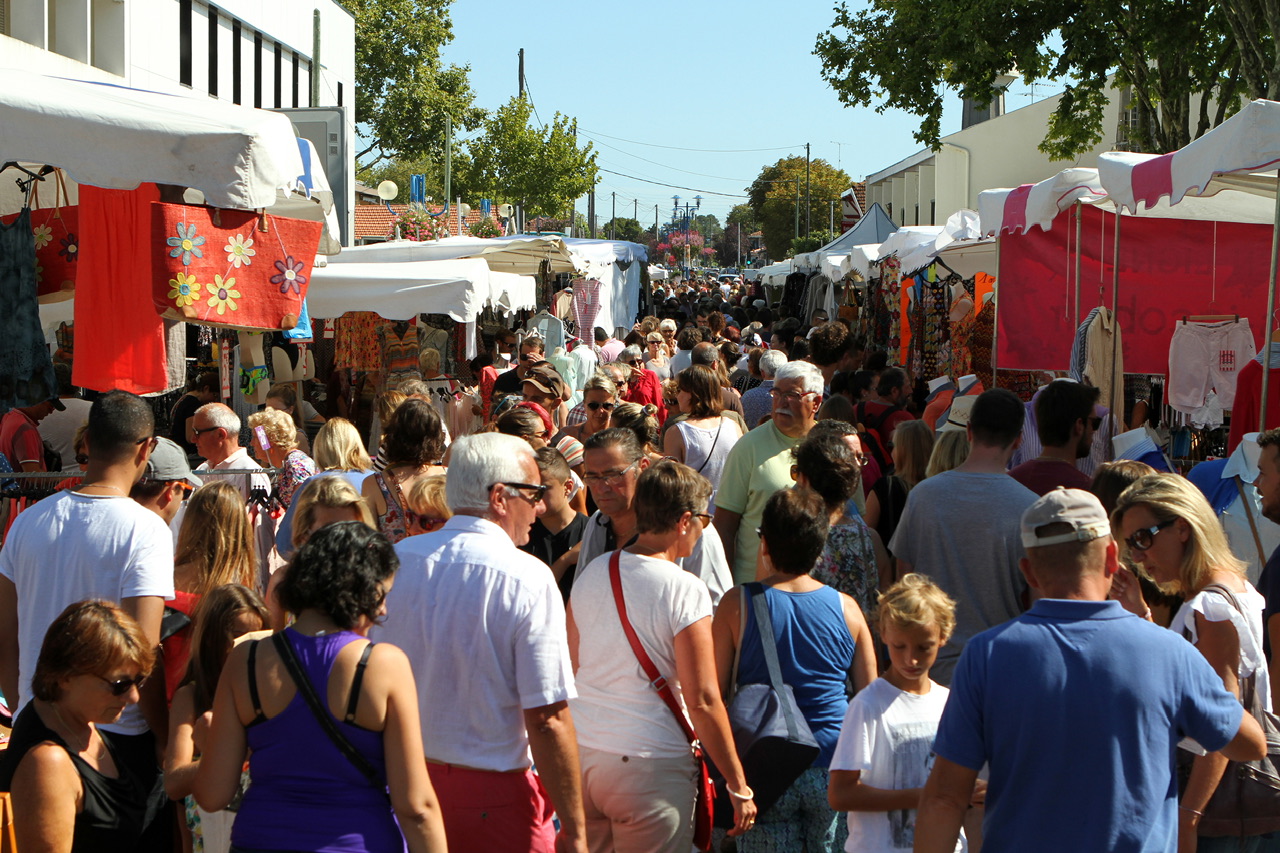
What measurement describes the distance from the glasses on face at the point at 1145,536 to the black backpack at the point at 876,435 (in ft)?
10.0

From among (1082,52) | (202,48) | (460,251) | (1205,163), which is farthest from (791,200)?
(1205,163)

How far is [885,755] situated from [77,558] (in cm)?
249

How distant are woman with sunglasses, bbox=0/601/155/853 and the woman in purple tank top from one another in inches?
24.1

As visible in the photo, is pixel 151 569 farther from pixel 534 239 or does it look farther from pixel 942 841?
pixel 534 239

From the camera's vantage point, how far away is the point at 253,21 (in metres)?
24.8

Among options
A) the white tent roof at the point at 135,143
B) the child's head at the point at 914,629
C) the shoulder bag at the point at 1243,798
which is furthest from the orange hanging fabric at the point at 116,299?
the shoulder bag at the point at 1243,798

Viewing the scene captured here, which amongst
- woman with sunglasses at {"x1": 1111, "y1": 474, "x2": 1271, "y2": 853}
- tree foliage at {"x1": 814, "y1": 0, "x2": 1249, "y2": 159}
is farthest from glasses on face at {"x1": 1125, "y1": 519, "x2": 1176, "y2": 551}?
tree foliage at {"x1": 814, "y1": 0, "x2": 1249, "y2": 159}

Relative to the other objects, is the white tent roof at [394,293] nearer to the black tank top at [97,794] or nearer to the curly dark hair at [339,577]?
the black tank top at [97,794]

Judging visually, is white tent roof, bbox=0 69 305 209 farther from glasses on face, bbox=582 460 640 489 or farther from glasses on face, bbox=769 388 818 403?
glasses on face, bbox=769 388 818 403

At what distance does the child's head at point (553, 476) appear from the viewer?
4760mm

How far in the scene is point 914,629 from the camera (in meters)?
3.38

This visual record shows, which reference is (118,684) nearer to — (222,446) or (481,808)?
(481,808)

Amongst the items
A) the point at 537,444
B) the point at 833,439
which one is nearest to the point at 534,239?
the point at 537,444

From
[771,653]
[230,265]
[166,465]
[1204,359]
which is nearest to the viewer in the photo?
[771,653]
